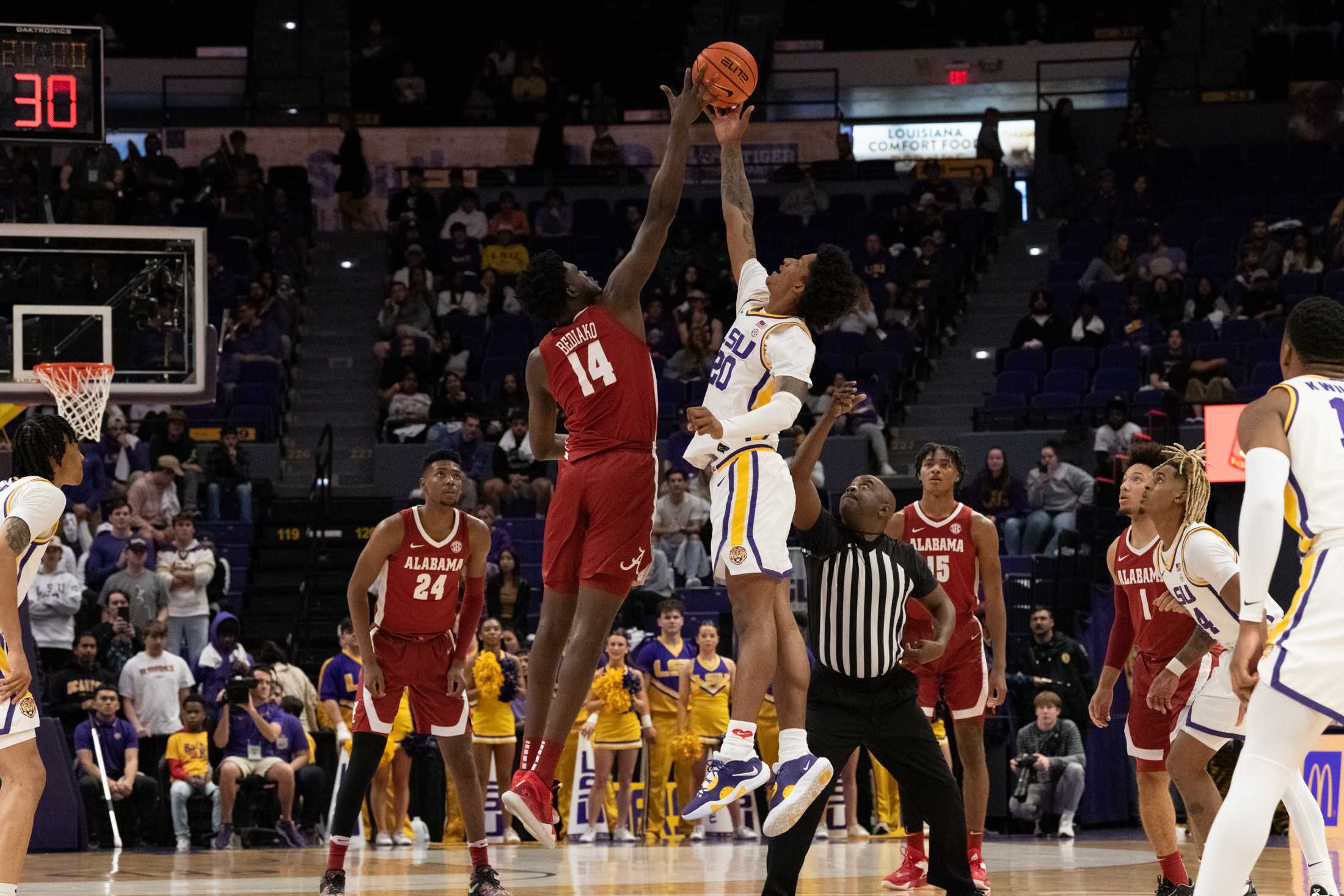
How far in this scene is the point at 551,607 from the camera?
23.6 ft

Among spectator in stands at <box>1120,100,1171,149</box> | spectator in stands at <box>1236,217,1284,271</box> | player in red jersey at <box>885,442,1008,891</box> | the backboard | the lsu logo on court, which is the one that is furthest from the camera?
spectator in stands at <box>1120,100,1171,149</box>

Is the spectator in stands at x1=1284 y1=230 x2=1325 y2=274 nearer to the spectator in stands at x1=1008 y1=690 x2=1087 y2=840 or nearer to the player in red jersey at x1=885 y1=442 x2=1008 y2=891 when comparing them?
the spectator in stands at x1=1008 y1=690 x2=1087 y2=840

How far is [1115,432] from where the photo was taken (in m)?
17.5

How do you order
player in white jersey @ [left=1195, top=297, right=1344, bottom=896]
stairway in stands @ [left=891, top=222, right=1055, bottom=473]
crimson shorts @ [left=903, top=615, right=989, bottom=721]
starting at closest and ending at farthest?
player in white jersey @ [left=1195, top=297, right=1344, bottom=896] → crimson shorts @ [left=903, top=615, right=989, bottom=721] → stairway in stands @ [left=891, top=222, right=1055, bottom=473]

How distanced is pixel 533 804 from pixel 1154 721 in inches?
132

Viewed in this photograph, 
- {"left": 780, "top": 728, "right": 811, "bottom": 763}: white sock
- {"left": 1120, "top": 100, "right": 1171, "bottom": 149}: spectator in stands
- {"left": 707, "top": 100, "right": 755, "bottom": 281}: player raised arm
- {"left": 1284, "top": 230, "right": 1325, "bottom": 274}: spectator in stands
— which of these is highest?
{"left": 1120, "top": 100, "right": 1171, "bottom": 149}: spectator in stands

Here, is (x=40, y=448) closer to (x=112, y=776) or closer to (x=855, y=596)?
(x=855, y=596)

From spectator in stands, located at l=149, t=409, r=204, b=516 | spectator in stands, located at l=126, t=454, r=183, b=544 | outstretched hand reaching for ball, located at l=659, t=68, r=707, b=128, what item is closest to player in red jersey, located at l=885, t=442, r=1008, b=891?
outstretched hand reaching for ball, located at l=659, t=68, r=707, b=128

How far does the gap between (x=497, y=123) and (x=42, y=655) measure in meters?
13.3

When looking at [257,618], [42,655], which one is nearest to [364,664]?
[42,655]

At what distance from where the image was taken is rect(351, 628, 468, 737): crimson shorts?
28.6ft

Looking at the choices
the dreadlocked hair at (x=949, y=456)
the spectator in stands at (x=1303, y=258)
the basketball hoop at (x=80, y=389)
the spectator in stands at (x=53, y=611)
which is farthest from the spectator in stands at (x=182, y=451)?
the spectator in stands at (x=1303, y=258)

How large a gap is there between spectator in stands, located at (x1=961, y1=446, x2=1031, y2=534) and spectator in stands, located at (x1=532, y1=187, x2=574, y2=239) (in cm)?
830

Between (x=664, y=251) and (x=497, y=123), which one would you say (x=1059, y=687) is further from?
(x=497, y=123)
